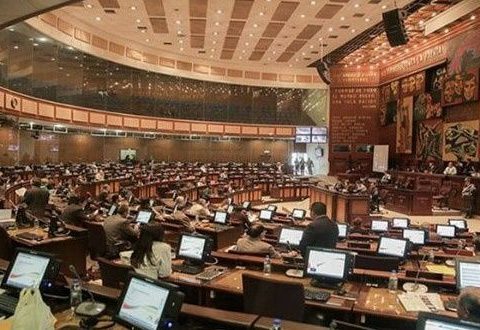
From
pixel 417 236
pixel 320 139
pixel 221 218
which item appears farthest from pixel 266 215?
pixel 320 139

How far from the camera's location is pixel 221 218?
1052 centimetres

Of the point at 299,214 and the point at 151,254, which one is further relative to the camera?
the point at 299,214

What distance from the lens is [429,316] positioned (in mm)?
2797

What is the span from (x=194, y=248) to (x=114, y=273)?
1321 mm

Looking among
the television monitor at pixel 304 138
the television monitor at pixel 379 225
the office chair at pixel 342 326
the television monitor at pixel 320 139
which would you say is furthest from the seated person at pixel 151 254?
the television monitor at pixel 304 138

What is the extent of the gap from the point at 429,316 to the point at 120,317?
6.66ft

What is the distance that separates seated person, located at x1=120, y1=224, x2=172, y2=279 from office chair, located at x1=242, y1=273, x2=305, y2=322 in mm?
1060

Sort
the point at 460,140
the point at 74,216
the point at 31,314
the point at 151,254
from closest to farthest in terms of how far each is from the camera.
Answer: the point at 31,314
the point at 151,254
the point at 74,216
the point at 460,140

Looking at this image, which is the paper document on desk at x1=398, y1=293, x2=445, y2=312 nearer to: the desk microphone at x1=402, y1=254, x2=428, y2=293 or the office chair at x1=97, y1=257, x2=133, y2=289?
the desk microphone at x1=402, y1=254, x2=428, y2=293

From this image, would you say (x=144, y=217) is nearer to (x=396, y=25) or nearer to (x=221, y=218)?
(x=221, y=218)

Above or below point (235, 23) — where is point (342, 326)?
below

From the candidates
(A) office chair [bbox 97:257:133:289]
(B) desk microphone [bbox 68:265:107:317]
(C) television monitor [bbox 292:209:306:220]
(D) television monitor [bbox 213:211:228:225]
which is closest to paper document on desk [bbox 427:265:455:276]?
(A) office chair [bbox 97:257:133:289]

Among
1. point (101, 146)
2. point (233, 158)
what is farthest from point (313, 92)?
point (101, 146)

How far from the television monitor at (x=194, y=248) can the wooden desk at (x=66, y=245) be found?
6.79ft
